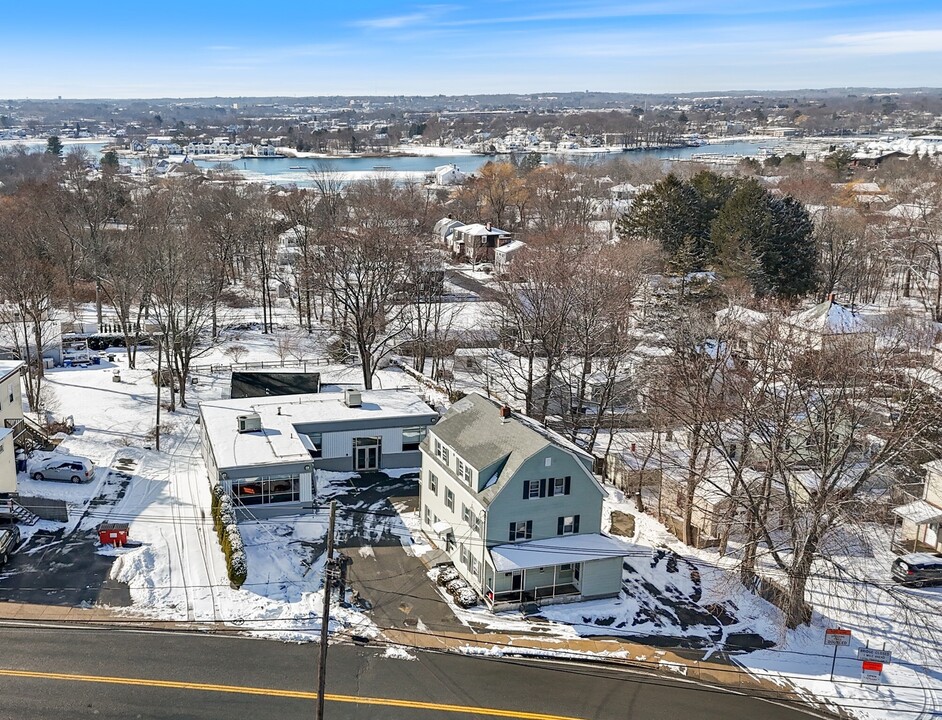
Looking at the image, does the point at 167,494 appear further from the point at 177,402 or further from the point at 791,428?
the point at 791,428

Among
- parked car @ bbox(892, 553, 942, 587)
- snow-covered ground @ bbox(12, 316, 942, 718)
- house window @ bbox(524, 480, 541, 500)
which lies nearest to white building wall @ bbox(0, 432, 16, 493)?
snow-covered ground @ bbox(12, 316, 942, 718)

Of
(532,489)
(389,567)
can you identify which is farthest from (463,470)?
(389,567)

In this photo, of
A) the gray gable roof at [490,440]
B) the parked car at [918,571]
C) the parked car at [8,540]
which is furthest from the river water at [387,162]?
the parked car at [918,571]

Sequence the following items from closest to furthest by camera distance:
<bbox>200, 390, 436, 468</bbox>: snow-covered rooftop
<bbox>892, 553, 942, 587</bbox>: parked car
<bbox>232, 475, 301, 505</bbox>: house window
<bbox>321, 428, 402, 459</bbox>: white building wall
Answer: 1. <bbox>892, 553, 942, 587</bbox>: parked car
2. <bbox>232, 475, 301, 505</bbox>: house window
3. <bbox>200, 390, 436, 468</bbox>: snow-covered rooftop
4. <bbox>321, 428, 402, 459</bbox>: white building wall

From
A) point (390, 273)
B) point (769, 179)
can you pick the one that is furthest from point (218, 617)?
point (769, 179)

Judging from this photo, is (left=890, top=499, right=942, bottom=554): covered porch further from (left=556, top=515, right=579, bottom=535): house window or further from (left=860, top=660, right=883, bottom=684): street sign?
(left=556, top=515, right=579, bottom=535): house window

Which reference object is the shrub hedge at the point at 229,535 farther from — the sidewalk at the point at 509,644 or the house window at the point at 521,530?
the house window at the point at 521,530
